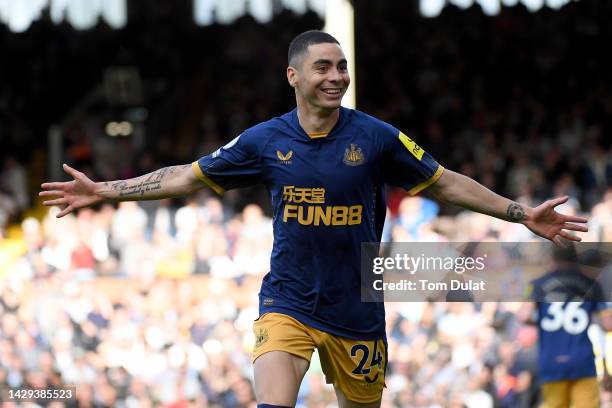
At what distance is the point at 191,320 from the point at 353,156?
28.0 ft

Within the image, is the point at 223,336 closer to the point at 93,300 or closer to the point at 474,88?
the point at 93,300

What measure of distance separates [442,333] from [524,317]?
2.15 m

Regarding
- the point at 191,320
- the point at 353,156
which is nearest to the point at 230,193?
the point at 191,320

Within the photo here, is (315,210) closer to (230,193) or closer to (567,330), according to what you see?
(567,330)

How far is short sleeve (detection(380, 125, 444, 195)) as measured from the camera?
6.73 meters

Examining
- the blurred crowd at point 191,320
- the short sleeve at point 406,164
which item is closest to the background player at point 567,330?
the blurred crowd at point 191,320

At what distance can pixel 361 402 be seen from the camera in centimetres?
690

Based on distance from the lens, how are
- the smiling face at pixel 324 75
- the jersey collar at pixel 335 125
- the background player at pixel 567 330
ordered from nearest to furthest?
the smiling face at pixel 324 75
the jersey collar at pixel 335 125
the background player at pixel 567 330

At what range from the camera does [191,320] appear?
14.9 meters

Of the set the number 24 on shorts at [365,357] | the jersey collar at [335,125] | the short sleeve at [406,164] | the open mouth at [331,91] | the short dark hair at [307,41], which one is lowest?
the number 24 on shorts at [365,357]

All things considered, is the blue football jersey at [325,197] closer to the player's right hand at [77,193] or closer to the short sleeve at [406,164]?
the short sleeve at [406,164]

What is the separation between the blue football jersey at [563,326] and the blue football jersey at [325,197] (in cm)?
369

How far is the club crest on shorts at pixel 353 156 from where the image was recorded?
662cm

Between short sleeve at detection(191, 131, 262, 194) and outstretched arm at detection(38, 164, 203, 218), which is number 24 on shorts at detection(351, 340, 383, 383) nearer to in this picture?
short sleeve at detection(191, 131, 262, 194)
